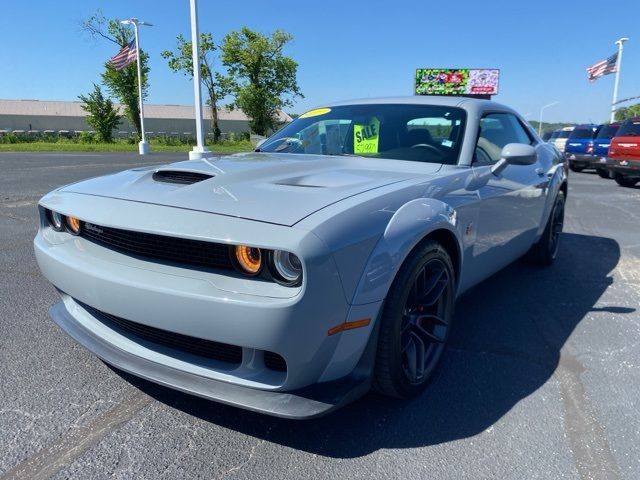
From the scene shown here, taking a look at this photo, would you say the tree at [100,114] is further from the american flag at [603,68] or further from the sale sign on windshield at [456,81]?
the american flag at [603,68]

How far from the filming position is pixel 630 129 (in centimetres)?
1164

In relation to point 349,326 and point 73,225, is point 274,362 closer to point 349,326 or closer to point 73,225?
point 349,326

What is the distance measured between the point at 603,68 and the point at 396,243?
3081 cm

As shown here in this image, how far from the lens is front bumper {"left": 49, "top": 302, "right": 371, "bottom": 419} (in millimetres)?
1734

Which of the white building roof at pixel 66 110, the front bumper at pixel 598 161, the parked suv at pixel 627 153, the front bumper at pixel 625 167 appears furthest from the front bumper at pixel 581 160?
the white building roof at pixel 66 110

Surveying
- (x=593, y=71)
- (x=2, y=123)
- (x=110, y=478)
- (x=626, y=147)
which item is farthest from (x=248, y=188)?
(x=2, y=123)

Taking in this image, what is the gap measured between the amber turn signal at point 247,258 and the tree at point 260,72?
47.5 m

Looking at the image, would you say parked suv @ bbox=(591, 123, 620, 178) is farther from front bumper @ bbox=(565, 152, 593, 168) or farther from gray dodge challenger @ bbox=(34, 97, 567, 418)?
gray dodge challenger @ bbox=(34, 97, 567, 418)

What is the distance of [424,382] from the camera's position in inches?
92.0

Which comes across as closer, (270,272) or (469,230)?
(270,272)

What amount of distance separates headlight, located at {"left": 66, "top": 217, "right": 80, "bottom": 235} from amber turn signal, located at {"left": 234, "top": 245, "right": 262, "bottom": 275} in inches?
39.6

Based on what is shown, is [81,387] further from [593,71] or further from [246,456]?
[593,71]

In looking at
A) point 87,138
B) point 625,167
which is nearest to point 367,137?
point 625,167

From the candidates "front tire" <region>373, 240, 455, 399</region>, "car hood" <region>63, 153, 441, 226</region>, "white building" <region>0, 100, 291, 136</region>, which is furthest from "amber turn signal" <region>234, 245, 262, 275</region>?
"white building" <region>0, 100, 291, 136</region>
